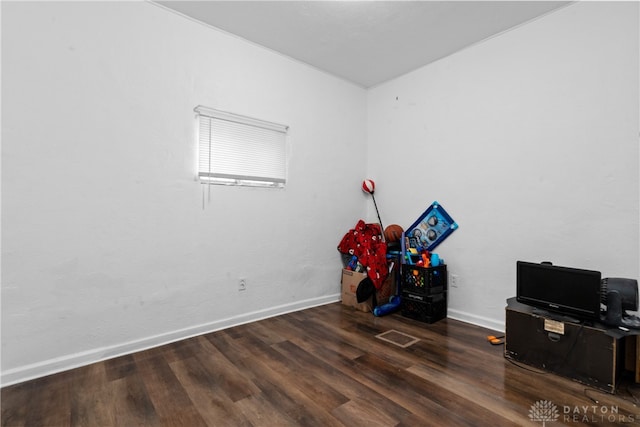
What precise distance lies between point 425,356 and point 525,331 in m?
0.77

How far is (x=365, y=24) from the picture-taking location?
2.96 meters

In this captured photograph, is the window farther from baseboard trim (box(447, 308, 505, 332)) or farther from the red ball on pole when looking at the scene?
baseboard trim (box(447, 308, 505, 332))

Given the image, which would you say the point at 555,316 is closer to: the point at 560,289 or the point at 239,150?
the point at 560,289

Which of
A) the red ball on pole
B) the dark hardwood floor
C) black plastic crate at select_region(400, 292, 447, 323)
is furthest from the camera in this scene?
the red ball on pole

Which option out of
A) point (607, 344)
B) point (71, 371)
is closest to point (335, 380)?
point (607, 344)

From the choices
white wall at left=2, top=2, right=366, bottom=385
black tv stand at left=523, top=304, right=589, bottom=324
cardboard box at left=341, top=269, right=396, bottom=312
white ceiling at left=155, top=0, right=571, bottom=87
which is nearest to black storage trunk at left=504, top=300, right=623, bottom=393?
black tv stand at left=523, top=304, right=589, bottom=324

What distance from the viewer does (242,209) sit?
3215 millimetres

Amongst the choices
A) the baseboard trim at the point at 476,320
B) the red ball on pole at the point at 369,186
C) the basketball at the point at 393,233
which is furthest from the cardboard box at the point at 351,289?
the red ball on pole at the point at 369,186

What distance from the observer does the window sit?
9.70 feet

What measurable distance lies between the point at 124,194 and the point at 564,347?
3529mm

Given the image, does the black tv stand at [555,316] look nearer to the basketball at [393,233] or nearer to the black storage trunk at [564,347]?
the black storage trunk at [564,347]

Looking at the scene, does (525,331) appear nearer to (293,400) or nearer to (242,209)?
(293,400)

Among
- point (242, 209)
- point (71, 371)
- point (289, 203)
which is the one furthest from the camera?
point (289, 203)

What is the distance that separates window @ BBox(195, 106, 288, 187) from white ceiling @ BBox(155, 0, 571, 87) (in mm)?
870
